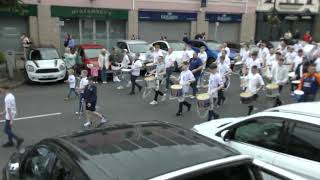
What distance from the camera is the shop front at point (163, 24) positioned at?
103 ft

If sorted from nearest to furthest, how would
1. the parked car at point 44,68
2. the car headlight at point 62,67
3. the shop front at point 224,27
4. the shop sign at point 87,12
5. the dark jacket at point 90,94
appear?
the dark jacket at point 90,94
the parked car at point 44,68
the car headlight at point 62,67
the shop sign at point 87,12
the shop front at point 224,27

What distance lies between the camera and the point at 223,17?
3597 cm

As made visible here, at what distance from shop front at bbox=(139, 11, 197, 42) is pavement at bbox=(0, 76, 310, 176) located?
1438cm

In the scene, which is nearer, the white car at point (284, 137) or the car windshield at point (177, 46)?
the white car at point (284, 137)

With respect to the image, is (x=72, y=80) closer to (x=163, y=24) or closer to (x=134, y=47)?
(x=134, y=47)

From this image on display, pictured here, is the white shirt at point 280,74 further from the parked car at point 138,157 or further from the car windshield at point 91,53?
the car windshield at point 91,53

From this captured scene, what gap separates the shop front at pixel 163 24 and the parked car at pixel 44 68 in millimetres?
12353

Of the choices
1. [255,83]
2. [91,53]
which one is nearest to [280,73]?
[255,83]

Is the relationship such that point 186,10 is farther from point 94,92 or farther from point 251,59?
point 94,92

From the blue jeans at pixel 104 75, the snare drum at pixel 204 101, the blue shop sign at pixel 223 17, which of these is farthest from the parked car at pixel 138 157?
the blue shop sign at pixel 223 17

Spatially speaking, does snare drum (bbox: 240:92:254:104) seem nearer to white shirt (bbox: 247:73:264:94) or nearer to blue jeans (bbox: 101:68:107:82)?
white shirt (bbox: 247:73:264:94)

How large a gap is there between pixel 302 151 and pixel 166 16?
27.6 m

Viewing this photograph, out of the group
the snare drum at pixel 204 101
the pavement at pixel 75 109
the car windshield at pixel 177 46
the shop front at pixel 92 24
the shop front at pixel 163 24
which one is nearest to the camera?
the pavement at pixel 75 109

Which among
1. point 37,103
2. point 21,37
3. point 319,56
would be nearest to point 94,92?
point 37,103
